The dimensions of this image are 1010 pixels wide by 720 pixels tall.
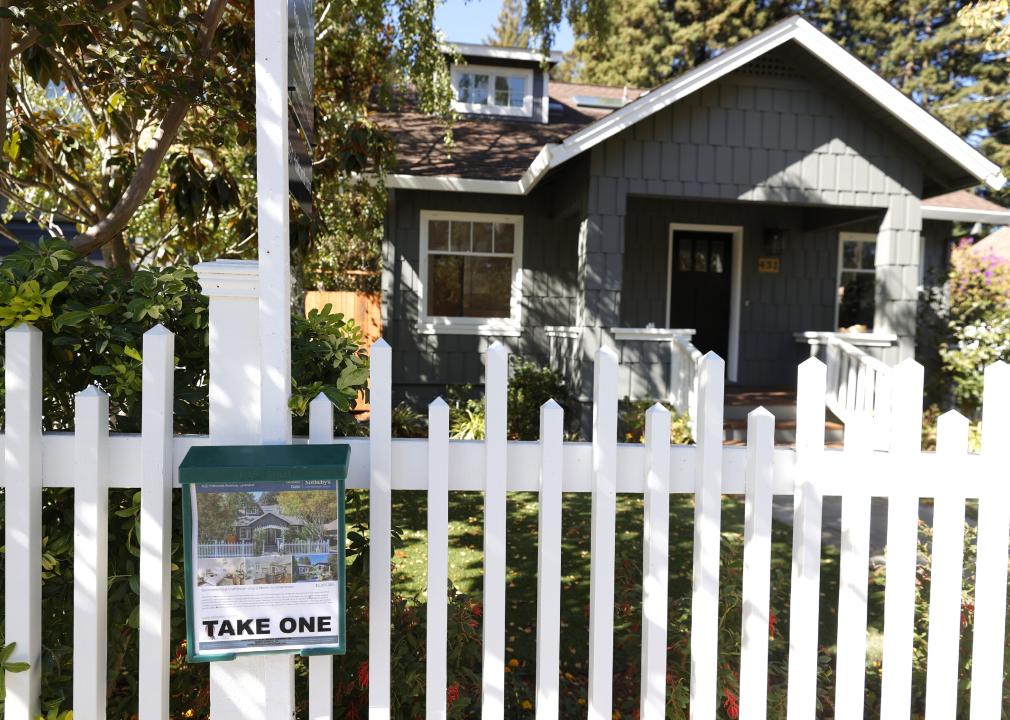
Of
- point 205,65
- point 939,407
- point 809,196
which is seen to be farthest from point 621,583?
A: point 939,407

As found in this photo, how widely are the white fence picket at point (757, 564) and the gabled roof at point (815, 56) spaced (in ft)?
19.5

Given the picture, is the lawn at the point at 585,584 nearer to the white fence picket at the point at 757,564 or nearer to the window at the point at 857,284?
the white fence picket at the point at 757,564

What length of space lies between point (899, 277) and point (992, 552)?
23.2ft

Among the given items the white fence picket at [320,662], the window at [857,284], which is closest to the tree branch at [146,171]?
the white fence picket at [320,662]

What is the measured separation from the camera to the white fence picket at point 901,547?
1926 mm

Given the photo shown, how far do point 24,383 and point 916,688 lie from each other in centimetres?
354

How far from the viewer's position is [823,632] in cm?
368

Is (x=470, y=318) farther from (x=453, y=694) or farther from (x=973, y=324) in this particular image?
(x=453, y=694)

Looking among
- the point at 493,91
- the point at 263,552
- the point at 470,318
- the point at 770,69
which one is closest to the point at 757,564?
the point at 263,552

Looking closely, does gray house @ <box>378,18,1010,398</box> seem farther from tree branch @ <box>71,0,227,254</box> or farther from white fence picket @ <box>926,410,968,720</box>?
white fence picket @ <box>926,410,968,720</box>

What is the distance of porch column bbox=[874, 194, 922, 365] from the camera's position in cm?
812

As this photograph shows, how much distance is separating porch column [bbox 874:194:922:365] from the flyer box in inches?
316

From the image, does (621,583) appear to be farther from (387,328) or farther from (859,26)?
(859,26)

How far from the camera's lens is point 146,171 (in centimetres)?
442
